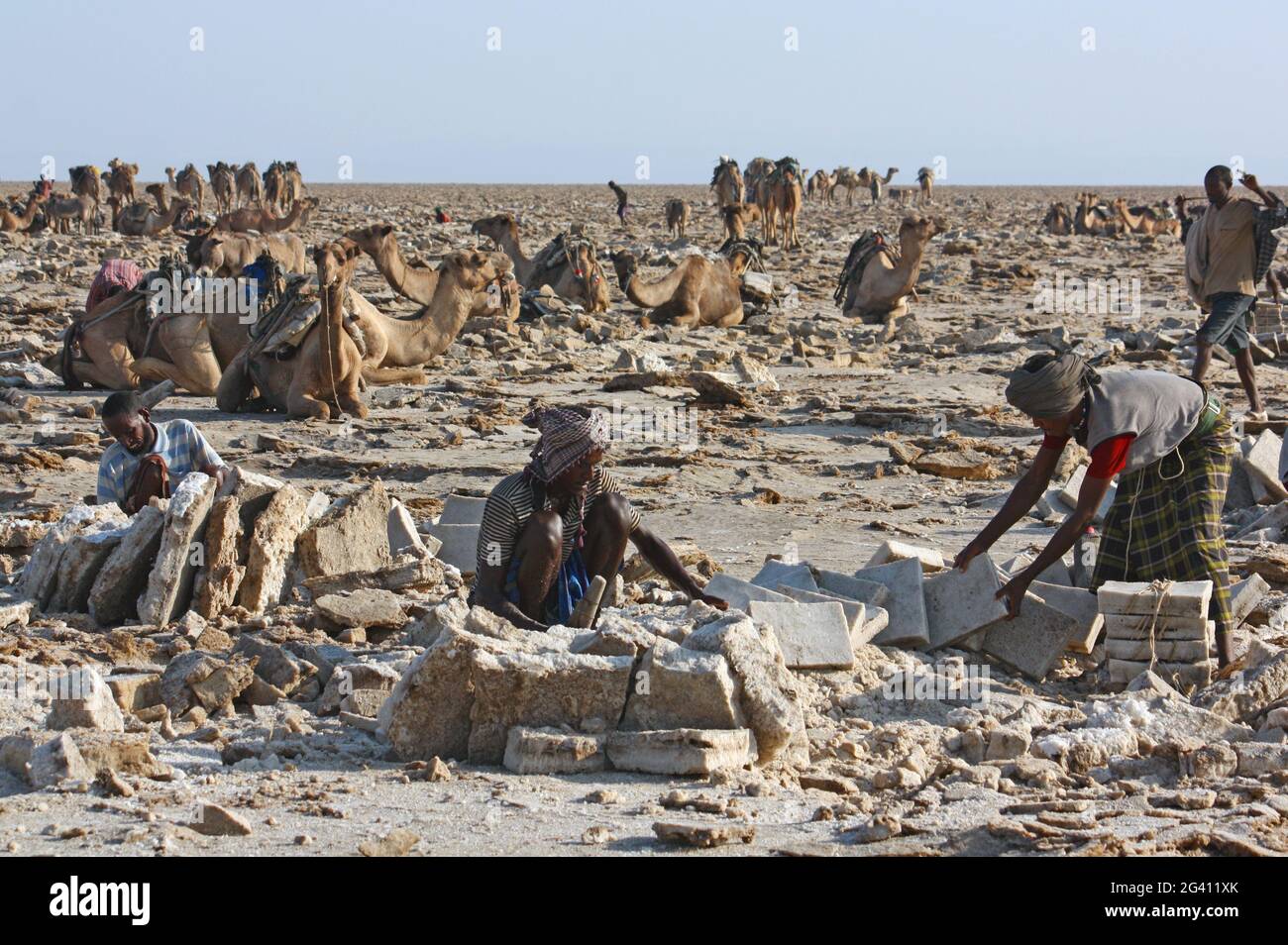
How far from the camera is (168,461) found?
23.0ft

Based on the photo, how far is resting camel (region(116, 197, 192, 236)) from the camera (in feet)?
103

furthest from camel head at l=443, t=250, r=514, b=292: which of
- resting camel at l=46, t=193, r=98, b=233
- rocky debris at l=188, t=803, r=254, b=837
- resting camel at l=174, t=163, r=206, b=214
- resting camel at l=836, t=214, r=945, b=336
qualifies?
resting camel at l=174, t=163, r=206, b=214

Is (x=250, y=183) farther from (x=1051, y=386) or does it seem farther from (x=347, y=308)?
(x=1051, y=386)

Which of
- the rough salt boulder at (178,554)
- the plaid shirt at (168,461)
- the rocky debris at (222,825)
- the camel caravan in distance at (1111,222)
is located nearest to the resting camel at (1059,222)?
the camel caravan in distance at (1111,222)

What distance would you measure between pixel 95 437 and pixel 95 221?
2477 cm

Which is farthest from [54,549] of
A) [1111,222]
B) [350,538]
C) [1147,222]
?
[1111,222]

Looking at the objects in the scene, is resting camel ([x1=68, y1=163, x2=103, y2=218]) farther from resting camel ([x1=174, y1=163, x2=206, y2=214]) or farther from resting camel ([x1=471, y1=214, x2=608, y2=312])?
resting camel ([x1=471, y1=214, x2=608, y2=312])

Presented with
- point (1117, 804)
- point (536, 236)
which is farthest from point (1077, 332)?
point (536, 236)

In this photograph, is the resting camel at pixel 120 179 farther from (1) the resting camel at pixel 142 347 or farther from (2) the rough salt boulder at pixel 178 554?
(2) the rough salt boulder at pixel 178 554

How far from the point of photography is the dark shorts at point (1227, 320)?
9.70m

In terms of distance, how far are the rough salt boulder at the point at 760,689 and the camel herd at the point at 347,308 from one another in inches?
278
